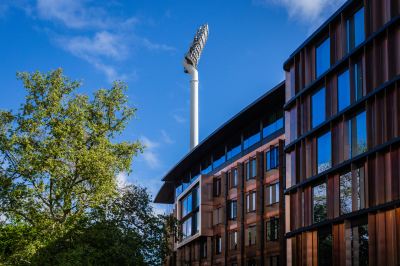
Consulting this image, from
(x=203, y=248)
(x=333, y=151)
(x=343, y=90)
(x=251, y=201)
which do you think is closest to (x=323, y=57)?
(x=343, y=90)

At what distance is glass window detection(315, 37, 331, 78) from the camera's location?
40.1 meters

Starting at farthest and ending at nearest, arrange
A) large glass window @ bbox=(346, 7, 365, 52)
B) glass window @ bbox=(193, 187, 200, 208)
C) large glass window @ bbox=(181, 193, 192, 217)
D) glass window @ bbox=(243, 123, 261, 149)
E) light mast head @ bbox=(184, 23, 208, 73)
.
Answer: light mast head @ bbox=(184, 23, 208, 73) → large glass window @ bbox=(181, 193, 192, 217) → glass window @ bbox=(193, 187, 200, 208) → glass window @ bbox=(243, 123, 261, 149) → large glass window @ bbox=(346, 7, 365, 52)

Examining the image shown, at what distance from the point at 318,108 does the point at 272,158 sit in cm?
1524

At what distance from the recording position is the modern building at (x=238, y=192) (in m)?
55.2

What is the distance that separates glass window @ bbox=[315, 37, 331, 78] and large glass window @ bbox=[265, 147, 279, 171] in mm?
14315

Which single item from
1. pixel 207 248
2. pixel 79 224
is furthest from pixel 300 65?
pixel 207 248

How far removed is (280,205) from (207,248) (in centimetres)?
1699

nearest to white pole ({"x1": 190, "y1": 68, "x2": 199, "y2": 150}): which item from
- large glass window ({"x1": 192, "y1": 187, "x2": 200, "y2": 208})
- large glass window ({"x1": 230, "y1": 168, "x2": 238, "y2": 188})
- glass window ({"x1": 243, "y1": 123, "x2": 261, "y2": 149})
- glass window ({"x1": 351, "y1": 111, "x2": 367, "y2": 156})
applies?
large glass window ({"x1": 192, "y1": 187, "x2": 200, "y2": 208})

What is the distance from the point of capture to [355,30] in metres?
37.1

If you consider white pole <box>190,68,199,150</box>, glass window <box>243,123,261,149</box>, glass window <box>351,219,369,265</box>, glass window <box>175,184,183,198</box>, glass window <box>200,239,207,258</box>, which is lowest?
glass window <box>351,219,369,265</box>

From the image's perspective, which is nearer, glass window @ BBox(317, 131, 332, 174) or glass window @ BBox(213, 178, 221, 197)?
glass window @ BBox(317, 131, 332, 174)

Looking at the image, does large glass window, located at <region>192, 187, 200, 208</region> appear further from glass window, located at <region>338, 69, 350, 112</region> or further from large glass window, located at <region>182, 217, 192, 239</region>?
glass window, located at <region>338, 69, 350, 112</region>

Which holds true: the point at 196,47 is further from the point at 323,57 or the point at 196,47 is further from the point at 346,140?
the point at 346,140

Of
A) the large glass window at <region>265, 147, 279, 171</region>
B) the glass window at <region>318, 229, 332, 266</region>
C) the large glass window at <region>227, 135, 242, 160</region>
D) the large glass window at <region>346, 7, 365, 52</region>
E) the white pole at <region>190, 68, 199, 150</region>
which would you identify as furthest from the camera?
the white pole at <region>190, 68, 199, 150</region>
